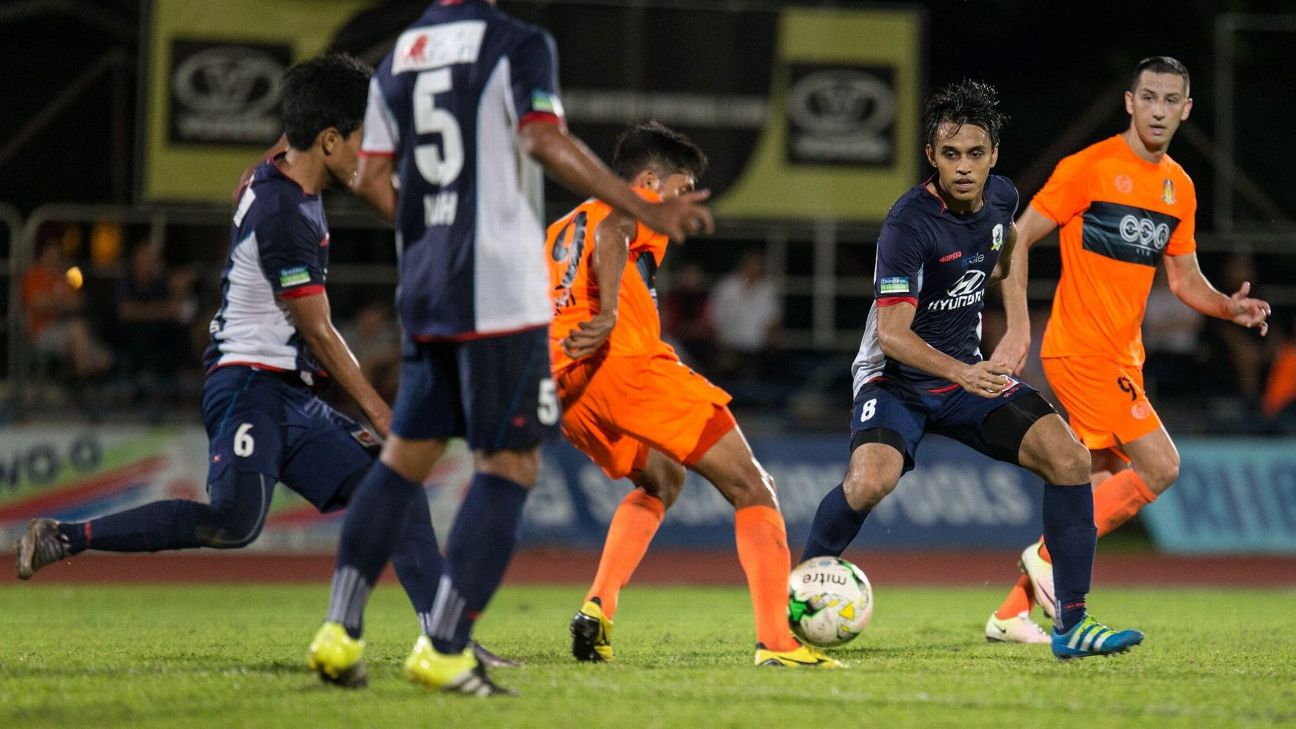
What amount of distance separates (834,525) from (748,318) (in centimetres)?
1018

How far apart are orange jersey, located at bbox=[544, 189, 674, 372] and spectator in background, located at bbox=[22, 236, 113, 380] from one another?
405 inches

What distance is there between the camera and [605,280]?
638 cm

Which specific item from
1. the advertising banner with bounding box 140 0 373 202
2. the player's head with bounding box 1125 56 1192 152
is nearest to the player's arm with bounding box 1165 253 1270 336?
the player's head with bounding box 1125 56 1192 152

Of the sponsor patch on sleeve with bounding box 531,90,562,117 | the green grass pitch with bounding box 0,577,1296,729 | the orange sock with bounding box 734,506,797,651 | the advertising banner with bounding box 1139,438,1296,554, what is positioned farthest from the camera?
the advertising banner with bounding box 1139,438,1296,554

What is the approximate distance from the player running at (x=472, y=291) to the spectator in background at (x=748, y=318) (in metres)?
11.9

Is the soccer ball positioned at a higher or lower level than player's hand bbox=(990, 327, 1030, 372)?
lower

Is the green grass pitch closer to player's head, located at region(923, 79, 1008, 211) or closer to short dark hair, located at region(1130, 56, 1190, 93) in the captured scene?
player's head, located at region(923, 79, 1008, 211)

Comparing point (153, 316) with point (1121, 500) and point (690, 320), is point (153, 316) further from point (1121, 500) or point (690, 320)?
point (1121, 500)

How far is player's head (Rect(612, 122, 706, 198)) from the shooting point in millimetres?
6809

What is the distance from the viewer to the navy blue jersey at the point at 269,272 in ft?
20.5

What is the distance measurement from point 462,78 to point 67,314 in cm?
1170

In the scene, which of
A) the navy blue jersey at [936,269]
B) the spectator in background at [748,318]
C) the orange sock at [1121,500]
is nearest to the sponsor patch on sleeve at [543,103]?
the navy blue jersey at [936,269]

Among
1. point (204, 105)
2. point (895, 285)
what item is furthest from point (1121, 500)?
point (204, 105)

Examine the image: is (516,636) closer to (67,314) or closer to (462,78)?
(462,78)
